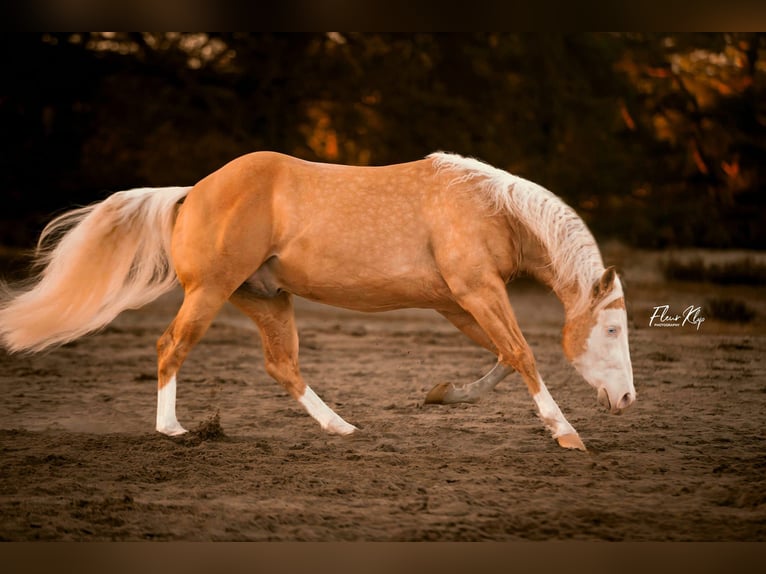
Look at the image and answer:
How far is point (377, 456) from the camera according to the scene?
3.97 metres

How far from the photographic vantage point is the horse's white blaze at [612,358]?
3.90 metres

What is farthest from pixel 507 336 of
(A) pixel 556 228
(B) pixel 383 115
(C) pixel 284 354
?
(B) pixel 383 115

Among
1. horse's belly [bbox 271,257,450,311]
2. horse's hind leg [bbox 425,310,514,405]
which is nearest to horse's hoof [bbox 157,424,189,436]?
horse's belly [bbox 271,257,450,311]

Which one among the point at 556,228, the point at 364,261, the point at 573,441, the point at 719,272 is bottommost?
the point at 719,272

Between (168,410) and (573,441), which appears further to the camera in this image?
(168,410)

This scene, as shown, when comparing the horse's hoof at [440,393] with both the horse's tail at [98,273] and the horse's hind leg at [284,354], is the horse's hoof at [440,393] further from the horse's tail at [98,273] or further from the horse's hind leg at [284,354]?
the horse's tail at [98,273]

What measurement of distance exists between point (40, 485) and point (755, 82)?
8366 mm

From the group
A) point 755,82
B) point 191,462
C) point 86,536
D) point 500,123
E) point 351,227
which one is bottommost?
point 500,123

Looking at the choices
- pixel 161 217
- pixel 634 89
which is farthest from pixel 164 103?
pixel 161 217

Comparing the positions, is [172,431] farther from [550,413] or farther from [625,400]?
[625,400]

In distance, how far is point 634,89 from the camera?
33.7 ft

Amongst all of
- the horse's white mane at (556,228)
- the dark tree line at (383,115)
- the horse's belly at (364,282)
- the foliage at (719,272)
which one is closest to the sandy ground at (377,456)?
the horse's belly at (364,282)

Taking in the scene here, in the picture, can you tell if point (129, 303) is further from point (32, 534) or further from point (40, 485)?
point (32, 534)

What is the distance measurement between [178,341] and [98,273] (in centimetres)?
74
